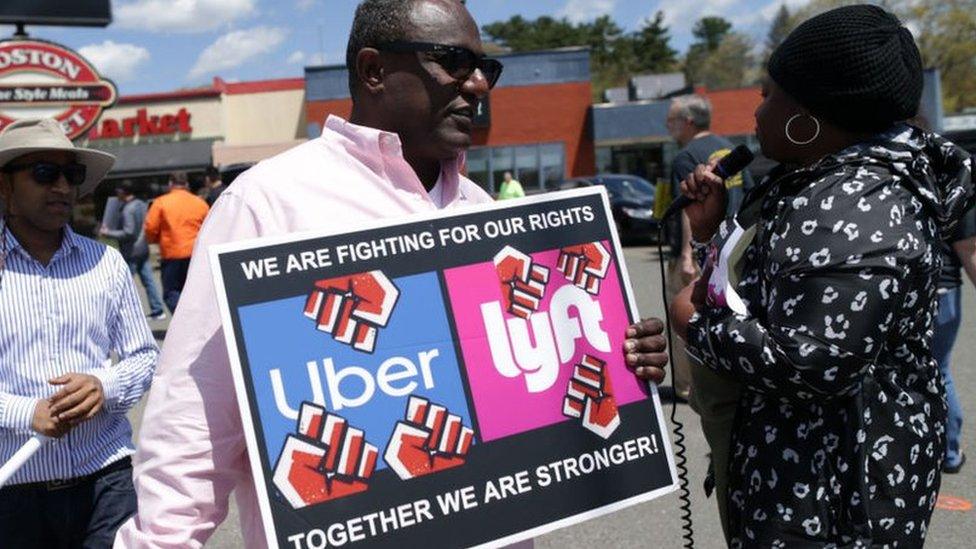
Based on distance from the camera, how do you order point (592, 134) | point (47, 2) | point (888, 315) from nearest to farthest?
point (888, 315)
point (47, 2)
point (592, 134)

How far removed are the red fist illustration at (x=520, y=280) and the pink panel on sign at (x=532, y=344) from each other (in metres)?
0.01

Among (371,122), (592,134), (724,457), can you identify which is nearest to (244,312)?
(371,122)

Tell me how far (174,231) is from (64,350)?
347 inches

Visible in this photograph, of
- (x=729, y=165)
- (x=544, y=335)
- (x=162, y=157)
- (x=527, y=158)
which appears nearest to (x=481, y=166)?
(x=527, y=158)

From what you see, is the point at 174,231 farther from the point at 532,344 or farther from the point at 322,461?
the point at 322,461

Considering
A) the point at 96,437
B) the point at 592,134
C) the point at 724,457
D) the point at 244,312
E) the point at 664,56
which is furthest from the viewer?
the point at 664,56

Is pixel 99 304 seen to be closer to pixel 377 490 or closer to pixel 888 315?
pixel 377 490

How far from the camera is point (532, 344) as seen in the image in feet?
6.82

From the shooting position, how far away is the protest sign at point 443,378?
182cm

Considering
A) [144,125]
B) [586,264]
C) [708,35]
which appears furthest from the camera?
[708,35]

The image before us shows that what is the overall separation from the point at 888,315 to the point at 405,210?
977mm

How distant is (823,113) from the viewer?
6.88ft

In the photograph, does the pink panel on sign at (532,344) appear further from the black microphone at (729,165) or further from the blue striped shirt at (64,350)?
the blue striped shirt at (64,350)

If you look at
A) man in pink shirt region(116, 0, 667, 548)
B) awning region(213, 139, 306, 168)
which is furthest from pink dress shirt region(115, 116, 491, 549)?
awning region(213, 139, 306, 168)
